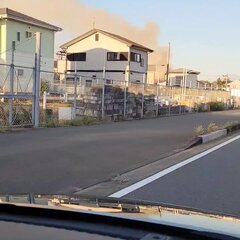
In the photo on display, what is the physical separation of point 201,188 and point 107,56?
57362 mm

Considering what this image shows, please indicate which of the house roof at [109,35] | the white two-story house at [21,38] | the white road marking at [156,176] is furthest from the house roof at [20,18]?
the white road marking at [156,176]

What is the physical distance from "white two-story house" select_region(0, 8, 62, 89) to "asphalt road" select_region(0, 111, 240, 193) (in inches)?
1114

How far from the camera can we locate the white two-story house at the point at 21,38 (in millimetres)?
45625

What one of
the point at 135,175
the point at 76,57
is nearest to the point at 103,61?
the point at 76,57

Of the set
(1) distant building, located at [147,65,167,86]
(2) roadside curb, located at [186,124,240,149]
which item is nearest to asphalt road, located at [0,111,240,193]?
(2) roadside curb, located at [186,124,240,149]

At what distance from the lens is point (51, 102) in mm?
24594

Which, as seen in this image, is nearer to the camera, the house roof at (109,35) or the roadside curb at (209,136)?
the roadside curb at (209,136)

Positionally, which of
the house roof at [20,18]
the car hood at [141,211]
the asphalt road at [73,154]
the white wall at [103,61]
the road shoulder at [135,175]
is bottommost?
the road shoulder at [135,175]

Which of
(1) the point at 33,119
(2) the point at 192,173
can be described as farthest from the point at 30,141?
(2) the point at 192,173

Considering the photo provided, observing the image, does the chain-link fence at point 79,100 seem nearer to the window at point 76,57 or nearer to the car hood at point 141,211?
the car hood at point 141,211

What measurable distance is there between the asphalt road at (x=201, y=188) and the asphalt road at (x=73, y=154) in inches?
42.9

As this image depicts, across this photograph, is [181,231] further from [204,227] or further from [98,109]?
[98,109]

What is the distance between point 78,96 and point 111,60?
138 feet

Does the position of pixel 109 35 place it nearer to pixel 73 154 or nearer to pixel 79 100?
pixel 79 100
